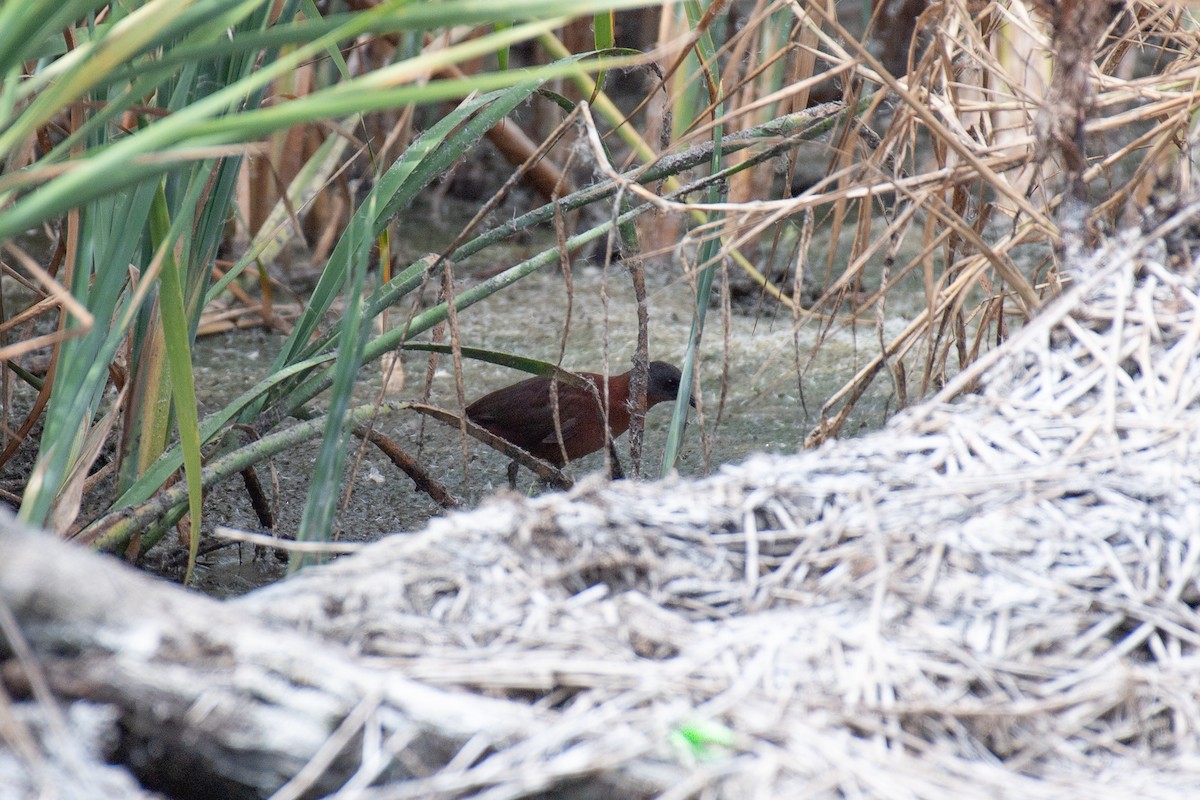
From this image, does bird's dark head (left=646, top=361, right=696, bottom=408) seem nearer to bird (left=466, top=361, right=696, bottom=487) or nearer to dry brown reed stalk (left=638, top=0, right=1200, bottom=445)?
bird (left=466, top=361, right=696, bottom=487)

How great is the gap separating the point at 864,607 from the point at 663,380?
7.87 feet

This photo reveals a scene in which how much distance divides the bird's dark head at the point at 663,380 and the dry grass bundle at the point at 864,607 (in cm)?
197

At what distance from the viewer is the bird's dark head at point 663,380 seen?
12.5 feet

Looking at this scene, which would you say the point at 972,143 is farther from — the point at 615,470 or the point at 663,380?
the point at 663,380

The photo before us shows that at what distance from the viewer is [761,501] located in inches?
64.7

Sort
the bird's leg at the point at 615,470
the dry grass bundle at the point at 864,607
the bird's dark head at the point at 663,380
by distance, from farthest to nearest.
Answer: the bird's dark head at the point at 663,380, the bird's leg at the point at 615,470, the dry grass bundle at the point at 864,607

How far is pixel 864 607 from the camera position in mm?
1473

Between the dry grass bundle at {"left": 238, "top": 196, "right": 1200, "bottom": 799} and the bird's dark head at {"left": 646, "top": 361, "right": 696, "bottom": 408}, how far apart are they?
1.97 m

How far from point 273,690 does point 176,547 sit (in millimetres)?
1621

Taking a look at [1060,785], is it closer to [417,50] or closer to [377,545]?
[377,545]

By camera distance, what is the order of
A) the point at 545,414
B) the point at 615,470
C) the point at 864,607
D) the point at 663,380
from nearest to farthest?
the point at 864,607 < the point at 615,470 < the point at 545,414 < the point at 663,380

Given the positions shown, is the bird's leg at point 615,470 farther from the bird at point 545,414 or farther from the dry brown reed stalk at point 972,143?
the bird at point 545,414

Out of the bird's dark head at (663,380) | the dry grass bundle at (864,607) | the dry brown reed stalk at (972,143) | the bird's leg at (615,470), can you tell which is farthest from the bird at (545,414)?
the dry grass bundle at (864,607)

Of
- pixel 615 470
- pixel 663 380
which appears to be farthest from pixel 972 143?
pixel 663 380
